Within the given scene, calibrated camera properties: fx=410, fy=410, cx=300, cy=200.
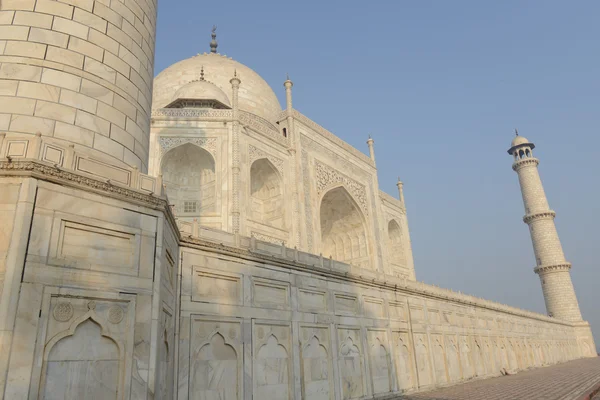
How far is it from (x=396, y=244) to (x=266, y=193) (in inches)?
490

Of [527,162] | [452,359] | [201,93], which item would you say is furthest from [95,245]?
[527,162]

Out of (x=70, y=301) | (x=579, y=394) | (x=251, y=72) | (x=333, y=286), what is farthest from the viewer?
(x=251, y=72)

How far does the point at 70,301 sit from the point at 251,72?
24.5 meters

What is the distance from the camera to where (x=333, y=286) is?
10.1 metres

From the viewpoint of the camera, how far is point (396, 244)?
89.1 feet

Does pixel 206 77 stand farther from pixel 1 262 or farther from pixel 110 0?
pixel 1 262

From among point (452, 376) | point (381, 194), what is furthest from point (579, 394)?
point (381, 194)

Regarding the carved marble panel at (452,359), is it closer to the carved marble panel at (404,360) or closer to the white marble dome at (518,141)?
the carved marble panel at (404,360)

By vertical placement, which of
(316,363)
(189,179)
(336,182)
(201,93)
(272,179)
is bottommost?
(316,363)

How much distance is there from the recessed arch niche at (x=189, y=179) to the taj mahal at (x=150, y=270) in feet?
0.19

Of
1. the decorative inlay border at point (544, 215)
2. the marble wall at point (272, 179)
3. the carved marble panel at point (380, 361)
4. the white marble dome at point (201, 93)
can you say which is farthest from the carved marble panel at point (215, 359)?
the decorative inlay border at point (544, 215)

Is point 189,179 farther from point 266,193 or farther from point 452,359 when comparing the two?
point 452,359

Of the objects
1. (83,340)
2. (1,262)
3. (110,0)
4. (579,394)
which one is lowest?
(579,394)

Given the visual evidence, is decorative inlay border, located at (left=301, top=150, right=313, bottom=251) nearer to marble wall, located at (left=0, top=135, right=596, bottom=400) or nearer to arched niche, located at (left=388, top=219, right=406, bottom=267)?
marble wall, located at (left=0, top=135, right=596, bottom=400)
